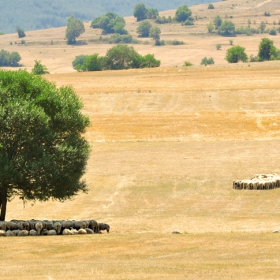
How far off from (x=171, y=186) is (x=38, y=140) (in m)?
20.6

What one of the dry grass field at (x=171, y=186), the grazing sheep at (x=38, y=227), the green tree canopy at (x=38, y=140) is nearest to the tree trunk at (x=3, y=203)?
the green tree canopy at (x=38, y=140)

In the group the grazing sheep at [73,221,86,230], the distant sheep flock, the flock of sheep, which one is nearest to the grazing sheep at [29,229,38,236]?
the flock of sheep

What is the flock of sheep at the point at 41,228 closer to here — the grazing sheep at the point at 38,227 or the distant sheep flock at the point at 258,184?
the grazing sheep at the point at 38,227

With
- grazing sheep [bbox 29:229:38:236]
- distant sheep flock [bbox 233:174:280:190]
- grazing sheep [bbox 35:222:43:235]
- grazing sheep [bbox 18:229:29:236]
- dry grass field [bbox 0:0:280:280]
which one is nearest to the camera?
dry grass field [bbox 0:0:280:280]

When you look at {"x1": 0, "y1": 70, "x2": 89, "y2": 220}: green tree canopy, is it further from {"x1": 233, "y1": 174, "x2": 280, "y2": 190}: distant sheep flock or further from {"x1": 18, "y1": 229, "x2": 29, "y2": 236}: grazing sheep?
{"x1": 233, "y1": 174, "x2": 280, "y2": 190}: distant sheep flock

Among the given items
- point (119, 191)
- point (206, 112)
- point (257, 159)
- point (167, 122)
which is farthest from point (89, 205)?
point (206, 112)

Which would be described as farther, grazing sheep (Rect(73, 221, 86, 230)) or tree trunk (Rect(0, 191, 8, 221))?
tree trunk (Rect(0, 191, 8, 221))

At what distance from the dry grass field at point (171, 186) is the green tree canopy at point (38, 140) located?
4.61m

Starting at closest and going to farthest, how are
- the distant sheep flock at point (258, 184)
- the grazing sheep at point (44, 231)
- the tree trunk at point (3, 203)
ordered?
the grazing sheep at point (44, 231)
the tree trunk at point (3, 203)
the distant sheep flock at point (258, 184)

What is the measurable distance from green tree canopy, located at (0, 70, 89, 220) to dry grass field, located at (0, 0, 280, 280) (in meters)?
4.61

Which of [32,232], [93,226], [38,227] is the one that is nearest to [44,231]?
[38,227]

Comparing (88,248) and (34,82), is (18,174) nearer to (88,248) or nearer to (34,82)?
(34,82)

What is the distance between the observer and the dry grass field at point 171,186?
1312 inches

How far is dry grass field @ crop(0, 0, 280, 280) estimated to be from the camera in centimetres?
3331
